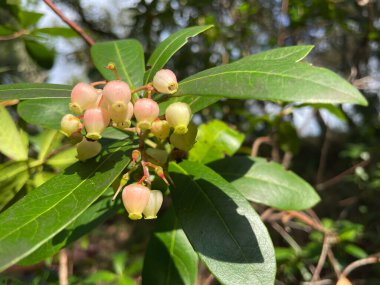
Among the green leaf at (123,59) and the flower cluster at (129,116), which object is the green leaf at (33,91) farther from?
the green leaf at (123,59)

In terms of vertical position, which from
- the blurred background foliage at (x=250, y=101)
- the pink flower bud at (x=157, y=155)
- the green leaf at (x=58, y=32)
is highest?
the green leaf at (x=58, y=32)

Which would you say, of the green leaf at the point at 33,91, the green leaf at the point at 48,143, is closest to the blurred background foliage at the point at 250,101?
the green leaf at the point at 48,143

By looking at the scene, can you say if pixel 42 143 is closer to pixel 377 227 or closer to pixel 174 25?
pixel 174 25

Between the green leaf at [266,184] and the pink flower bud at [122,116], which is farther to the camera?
the green leaf at [266,184]

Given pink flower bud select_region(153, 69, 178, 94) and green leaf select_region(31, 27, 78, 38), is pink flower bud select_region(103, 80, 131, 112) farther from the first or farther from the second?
green leaf select_region(31, 27, 78, 38)

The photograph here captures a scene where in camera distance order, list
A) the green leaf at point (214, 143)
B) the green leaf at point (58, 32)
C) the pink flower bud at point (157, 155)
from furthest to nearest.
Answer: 1. the green leaf at point (58, 32)
2. the green leaf at point (214, 143)
3. the pink flower bud at point (157, 155)

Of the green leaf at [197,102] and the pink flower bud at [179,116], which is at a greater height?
the pink flower bud at [179,116]

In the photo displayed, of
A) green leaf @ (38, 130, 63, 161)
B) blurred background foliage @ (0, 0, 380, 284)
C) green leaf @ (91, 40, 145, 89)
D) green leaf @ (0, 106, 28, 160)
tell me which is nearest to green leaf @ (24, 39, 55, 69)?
blurred background foliage @ (0, 0, 380, 284)

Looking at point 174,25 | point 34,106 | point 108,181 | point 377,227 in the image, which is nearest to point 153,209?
point 108,181
